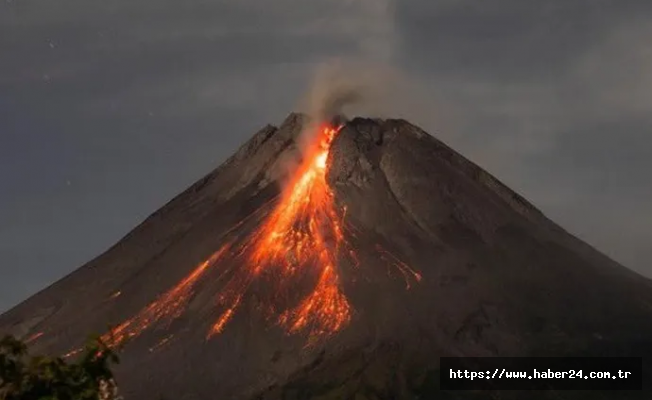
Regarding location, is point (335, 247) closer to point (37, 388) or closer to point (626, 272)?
point (626, 272)

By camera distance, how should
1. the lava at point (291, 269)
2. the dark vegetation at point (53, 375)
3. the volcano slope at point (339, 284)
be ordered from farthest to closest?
the lava at point (291, 269) < the volcano slope at point (339, 284) < the dark vegetation at point (53, 375)

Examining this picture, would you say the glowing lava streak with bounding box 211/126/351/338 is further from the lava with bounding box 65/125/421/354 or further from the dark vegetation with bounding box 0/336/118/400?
the dark vegetation with bounding box 0/336/118/400

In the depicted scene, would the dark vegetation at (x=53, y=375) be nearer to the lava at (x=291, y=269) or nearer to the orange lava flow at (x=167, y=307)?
the lava at (x=291, y=269)

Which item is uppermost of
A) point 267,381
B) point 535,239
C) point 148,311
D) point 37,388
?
point 535,239

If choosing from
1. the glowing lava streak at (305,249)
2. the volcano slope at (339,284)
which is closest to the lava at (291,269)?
the glowing lava streak at (305,249)

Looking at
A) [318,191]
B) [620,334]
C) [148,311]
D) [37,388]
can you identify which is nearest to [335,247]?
[318,191]

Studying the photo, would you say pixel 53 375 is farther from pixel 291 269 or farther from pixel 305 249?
pixel 305 249
